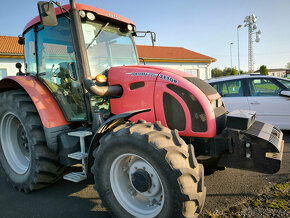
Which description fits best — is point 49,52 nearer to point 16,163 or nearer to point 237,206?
point 16,163

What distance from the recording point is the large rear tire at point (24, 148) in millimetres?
2912

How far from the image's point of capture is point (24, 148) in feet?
12.0

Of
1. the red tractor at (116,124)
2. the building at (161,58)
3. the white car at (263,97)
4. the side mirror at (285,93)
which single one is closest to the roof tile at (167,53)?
the building at (161,58)

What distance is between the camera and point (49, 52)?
3.21m

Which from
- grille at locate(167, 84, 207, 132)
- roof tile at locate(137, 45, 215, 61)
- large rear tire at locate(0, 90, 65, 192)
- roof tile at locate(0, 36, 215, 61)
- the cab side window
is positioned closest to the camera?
grille at locate(167, 84, 207, 132)

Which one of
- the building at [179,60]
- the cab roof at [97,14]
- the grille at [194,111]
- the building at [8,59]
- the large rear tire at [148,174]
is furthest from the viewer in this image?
the building at [179,60]

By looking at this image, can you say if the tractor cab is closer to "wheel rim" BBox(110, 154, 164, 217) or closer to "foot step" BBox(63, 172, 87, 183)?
"foot step" BBox(63, 172, 87, 183)

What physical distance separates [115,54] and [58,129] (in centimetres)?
133

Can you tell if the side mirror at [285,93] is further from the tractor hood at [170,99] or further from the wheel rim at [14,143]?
the wheel rim at [14,143]

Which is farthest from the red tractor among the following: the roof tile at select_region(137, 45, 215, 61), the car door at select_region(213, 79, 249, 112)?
the roof tile at select_region(137, 45, 215, 61)

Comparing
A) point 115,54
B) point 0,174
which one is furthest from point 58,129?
point 0,174

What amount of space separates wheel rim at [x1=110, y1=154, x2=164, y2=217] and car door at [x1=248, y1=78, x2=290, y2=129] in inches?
186

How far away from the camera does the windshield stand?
Result: 286 cm

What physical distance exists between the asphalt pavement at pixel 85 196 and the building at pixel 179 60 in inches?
774
